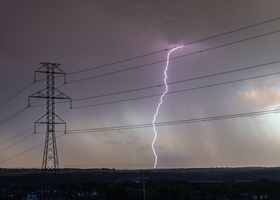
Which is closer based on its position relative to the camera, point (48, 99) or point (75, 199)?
point (48, 99)

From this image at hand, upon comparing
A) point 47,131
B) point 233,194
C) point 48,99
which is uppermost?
point 48,99

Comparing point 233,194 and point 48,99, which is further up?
point 48,99

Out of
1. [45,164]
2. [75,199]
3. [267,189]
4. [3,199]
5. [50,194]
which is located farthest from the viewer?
[267,189]

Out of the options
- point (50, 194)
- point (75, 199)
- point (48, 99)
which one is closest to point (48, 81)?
point (48, 99)

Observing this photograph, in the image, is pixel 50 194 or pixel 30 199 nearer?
pixel 50 194

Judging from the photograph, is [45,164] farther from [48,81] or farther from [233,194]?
Answer: [233,194]

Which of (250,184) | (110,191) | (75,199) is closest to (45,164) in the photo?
(75,199)

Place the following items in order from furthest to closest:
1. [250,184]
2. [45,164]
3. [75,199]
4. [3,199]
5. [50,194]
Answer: [250,184], [75,199], [3,199], [50,194], [45,164]

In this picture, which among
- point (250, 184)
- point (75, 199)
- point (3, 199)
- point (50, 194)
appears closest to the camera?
point (50, 194)

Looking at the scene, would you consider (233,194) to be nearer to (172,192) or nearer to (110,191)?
(172,192)
